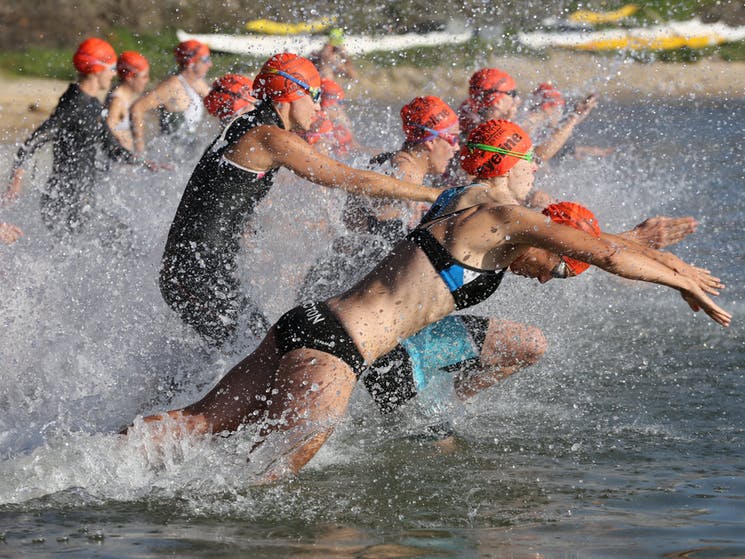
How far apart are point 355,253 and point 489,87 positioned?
10.0 ft

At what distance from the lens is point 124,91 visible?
10.5 metres

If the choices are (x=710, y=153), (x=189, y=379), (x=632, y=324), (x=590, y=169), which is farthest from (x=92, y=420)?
(x=710, y=153)

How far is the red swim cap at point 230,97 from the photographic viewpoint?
8.73 meters

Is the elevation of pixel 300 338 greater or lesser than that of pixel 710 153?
greater

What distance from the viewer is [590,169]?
10.6 m

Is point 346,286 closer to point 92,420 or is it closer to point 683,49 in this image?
point 92,420

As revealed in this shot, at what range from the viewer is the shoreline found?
18.8m

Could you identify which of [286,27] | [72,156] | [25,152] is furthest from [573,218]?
[286,27]

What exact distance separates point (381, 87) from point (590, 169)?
30.7ft

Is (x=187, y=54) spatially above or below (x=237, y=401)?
above

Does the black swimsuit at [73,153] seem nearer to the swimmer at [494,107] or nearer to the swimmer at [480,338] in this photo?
the swimmer at [494,107]

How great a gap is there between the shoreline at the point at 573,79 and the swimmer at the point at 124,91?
25.0 ft

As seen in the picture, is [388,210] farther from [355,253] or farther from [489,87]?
[489,87]

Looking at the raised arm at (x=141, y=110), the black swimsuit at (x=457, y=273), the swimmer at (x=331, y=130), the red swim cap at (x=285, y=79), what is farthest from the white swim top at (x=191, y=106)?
the black swimsuit at (x=457, y=273)
